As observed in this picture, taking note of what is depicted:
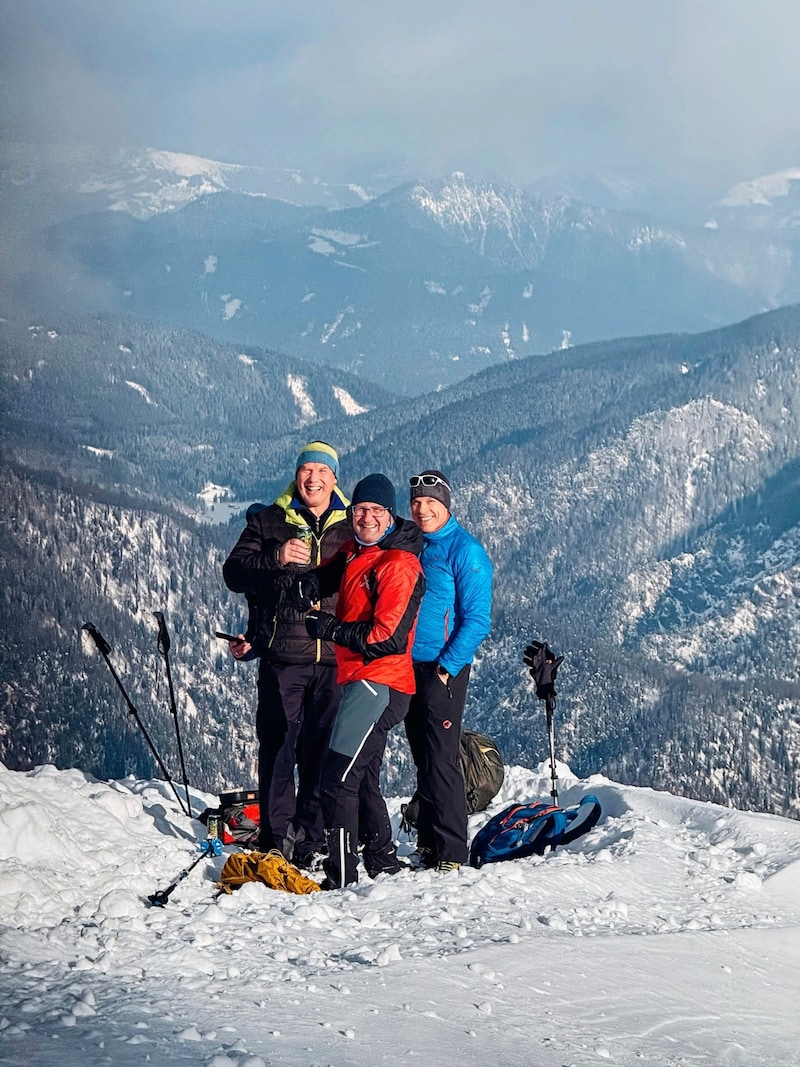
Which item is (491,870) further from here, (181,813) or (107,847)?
(181,813)

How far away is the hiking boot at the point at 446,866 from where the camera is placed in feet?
26.1

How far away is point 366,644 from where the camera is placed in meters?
7.34

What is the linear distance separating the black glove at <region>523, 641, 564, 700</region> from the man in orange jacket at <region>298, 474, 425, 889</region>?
3523mm

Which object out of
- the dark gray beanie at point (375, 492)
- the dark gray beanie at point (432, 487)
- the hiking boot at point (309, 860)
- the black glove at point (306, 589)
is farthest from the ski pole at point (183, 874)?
the dark gray beanie at point (432, 487)

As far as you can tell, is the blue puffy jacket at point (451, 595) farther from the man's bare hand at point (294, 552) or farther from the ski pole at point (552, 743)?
the ski pole at point (552, 743)

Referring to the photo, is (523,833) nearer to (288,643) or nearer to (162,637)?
(288,643)

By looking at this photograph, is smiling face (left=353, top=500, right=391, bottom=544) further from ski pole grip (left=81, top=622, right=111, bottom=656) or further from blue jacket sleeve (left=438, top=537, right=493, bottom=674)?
ski pole grip (left=81, top=622, right=111, bottom=656)

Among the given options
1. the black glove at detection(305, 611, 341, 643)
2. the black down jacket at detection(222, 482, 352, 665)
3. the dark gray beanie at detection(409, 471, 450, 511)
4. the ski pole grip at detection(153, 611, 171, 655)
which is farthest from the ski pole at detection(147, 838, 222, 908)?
the dark gray beanie at detection(409, 471, 450, 511)

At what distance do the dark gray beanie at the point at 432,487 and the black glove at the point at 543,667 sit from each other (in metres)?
3.33

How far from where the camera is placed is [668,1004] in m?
5.80

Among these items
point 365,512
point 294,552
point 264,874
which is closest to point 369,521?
point 365,512

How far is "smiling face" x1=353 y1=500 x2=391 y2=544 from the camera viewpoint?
24.8 feet

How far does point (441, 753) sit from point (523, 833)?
Result: 1.50 meters

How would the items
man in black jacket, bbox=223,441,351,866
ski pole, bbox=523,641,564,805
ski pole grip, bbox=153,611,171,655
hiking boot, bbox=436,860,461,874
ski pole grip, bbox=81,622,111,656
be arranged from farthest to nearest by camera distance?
ski pole, bbox=523,641,564,805 → ski pole grip, bbox=153,611,171,655 → ski pole grip, bbox=81,622,111,656 → man in black jacket, bbox=223,441,351,866 → hiking boot, bbox=436,860,461,874
